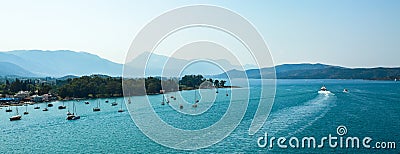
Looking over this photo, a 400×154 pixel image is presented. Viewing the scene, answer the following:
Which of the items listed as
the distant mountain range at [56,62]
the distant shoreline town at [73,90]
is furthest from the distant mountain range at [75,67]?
the distant shoreline town at [73,90]

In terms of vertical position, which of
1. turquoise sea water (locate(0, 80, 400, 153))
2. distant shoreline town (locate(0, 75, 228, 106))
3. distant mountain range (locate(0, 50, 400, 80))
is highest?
distant mountain range (locate(0, 50, 400, 80))

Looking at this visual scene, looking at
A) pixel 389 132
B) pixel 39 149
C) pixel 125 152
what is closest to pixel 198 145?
pixel 125 152

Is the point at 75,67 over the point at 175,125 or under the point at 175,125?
over

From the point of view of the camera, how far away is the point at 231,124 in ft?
39.4

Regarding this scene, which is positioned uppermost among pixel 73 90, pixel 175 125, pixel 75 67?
pixel 75 67

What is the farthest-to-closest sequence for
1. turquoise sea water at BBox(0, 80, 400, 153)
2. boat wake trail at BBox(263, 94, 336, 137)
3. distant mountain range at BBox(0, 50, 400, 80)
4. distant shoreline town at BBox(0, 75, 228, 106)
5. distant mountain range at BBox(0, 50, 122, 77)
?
1. distant mountain range at BBox(0, 50, 122, 77)
2. distant mountain range at BBox(0, 50, 400, 80)
3. distant shoreline town at BBox(0, 75, 228, 106)
4. boat wake trail at BBox(263, 94, 336, 137)
5. turquoise sea water at BBox(0, 80, 400, 153)

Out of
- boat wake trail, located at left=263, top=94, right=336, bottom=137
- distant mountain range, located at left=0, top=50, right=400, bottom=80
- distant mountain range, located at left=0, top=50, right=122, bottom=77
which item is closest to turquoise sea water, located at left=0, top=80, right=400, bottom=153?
boat wake trail, located at left=263, top=94, right=336, bottom=137

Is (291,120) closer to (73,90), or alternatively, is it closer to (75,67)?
(73,90)

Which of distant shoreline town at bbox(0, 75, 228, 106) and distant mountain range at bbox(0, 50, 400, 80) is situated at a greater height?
distant mountain range at bbox(0, 50, 400, 80)

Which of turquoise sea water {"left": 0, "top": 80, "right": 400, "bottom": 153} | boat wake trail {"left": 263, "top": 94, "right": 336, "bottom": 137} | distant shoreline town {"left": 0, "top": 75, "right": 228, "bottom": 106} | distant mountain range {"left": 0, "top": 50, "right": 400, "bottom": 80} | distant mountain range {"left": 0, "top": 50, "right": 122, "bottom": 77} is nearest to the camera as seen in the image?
turquoise sea water {"left": 0, "top": 80, "right": 400, "bottom": 153}

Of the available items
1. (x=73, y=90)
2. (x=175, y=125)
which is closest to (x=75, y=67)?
(x=73, y=90)

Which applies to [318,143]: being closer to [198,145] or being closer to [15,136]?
[198,145]

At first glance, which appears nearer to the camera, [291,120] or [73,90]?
[291,120]

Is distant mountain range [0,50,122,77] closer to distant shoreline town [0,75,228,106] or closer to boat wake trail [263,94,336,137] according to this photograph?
distant shoreline town [0,75,228,106]
